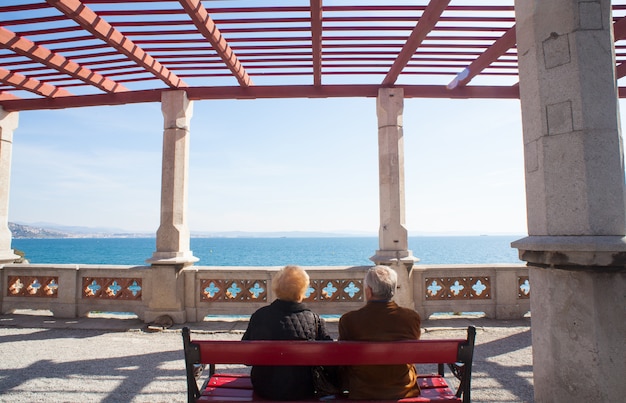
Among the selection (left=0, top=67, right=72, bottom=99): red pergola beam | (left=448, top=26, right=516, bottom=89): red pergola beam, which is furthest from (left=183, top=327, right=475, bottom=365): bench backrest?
(left=0, top=67, right=72, bottom=99): red pergola beam

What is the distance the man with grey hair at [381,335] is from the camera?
2268 millimetres

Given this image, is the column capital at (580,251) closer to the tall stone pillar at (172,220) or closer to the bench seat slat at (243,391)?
the bench seat slat at (243,391)

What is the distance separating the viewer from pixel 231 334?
20.1 ft

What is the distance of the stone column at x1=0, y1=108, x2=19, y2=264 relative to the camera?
7703 mm

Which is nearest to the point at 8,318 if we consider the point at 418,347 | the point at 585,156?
the point at 418,347

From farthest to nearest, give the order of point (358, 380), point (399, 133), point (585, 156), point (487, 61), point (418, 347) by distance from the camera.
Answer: point (399, 133) → point (487, 61) → point (585, 156) → point (358, 380) → point (418, 347)

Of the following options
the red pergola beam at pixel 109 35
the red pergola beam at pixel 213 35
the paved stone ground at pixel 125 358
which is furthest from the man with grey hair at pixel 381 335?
the red pergola beam at pixel 109 35

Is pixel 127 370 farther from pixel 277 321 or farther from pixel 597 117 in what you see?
pixel 597 117

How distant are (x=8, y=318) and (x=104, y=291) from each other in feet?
6.28

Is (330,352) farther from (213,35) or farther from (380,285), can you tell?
A: (213,35)

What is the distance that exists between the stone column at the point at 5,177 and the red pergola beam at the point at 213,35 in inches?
207

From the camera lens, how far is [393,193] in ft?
22.7

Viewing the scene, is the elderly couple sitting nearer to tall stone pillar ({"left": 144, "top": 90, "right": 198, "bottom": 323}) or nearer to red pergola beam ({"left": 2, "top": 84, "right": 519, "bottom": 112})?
tall stone pillar ({"left": 144, "top": 90, "right": 198, "bottom": 323})

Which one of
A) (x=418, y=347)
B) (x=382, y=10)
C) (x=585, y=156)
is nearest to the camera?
(x=418, y=347)
